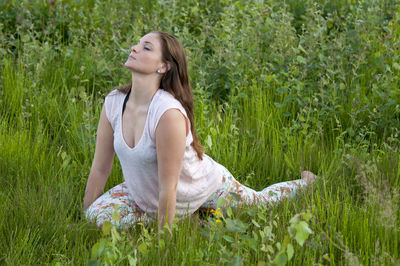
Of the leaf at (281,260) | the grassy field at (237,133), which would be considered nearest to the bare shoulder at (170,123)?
the grassy field at (237,133)

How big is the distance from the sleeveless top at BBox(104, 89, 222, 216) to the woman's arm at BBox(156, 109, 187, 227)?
6 centimetres

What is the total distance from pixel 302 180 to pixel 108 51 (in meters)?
2.57

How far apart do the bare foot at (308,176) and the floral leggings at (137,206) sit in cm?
4

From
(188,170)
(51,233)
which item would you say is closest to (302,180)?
(188,170)

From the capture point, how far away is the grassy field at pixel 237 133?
108 inches

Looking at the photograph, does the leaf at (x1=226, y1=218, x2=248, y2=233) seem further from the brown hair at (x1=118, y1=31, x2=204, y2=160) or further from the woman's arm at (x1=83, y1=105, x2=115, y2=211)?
the woman's arm at (x1=83, y1=105, x2=115, y2=211)

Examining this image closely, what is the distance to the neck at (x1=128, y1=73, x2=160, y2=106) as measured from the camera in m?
3.29

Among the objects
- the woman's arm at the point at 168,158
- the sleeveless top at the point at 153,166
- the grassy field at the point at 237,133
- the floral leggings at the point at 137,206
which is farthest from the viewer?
the floral leggings at the point at 137,206

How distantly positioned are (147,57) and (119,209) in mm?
875

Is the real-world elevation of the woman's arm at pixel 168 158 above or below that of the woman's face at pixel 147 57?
below

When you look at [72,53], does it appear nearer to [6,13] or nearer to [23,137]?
[6,13]

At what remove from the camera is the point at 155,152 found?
3.23m

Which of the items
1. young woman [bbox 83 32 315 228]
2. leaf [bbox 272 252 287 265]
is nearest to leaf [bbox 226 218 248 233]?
leaf [bbox 272 252 287 265]

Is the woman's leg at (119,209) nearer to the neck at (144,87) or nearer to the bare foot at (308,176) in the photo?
the neck at (144,87)
